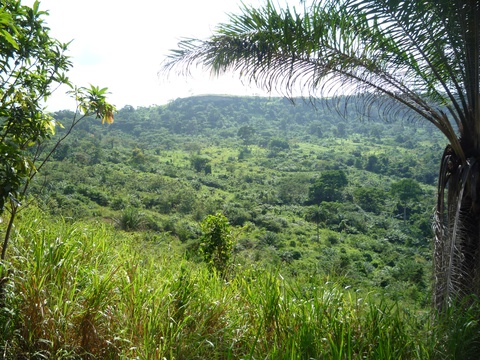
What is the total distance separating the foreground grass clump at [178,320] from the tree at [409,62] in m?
1.02

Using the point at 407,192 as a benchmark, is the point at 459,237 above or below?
above

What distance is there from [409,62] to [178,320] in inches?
125

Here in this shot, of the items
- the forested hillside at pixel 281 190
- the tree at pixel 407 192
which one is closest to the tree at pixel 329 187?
the forested hillside at pixel 281 190

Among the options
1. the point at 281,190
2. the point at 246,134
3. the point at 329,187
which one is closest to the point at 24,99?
the point at 329,187

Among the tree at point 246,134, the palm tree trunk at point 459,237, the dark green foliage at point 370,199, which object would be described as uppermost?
the tree at point 246,134

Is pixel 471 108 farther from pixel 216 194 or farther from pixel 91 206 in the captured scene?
pixel 216 194

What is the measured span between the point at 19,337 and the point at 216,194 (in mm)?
40279

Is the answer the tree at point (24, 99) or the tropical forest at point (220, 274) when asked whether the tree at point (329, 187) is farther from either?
the tree at point (24, 99)

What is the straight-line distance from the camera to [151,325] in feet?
7.30

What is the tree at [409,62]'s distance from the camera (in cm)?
317

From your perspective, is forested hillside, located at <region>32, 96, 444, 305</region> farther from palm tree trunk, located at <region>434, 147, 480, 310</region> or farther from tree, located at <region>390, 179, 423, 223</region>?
palm tree trunk, located at <region>434, 147, 480, 310</region>

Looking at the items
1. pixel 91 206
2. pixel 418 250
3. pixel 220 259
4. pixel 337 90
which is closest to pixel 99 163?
pixel 91 206

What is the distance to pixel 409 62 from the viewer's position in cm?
384

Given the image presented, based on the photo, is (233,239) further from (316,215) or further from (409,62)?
(316,215)
